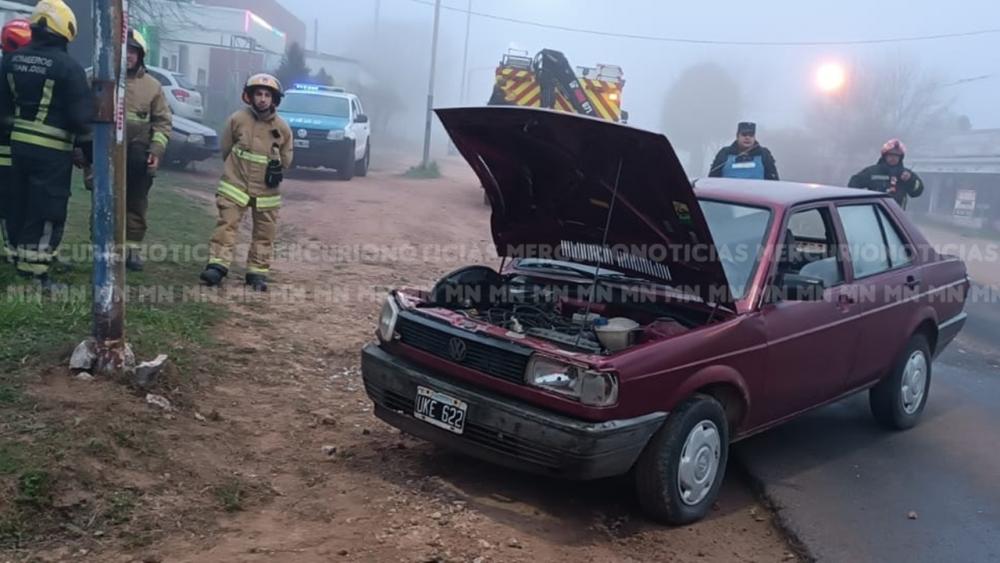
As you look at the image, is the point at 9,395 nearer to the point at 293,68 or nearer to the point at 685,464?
the point at 685,464

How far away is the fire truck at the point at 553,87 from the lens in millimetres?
18047

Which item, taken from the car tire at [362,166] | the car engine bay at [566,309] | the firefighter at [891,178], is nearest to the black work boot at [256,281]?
the car engine bay at [566,309]

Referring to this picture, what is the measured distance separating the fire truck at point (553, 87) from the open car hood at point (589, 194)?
495 inches

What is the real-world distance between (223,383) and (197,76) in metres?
38.5

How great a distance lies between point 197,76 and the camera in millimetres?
41250

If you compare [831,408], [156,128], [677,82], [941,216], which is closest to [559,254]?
[831,408]

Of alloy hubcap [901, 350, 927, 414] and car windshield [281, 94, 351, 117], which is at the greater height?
car windshield [281, 94, 351, 117]

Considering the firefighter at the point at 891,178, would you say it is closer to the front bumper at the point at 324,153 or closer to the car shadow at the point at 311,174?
the front bumper at the point at 324,153

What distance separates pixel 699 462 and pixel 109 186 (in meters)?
3.29

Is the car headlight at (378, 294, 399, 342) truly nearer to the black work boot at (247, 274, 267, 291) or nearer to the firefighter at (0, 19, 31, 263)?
the firefighter at (0, 19, 31, 263)

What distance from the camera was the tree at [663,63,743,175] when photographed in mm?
52438

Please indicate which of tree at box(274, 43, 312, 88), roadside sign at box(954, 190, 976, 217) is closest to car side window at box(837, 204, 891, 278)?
roadside sign at box(954, 190, 976, 217)

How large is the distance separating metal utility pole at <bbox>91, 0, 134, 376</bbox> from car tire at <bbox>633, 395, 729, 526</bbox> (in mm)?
2783

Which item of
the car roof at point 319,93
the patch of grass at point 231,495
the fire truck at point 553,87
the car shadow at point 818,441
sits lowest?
the patch of grass at point 231,495
